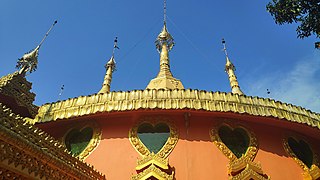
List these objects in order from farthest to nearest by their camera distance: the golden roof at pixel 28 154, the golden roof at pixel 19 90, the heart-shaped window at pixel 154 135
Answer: the golden roof at pixel 19 90, the heart-shaped window at pixel 154 135, the golden roof at pixel 28 154

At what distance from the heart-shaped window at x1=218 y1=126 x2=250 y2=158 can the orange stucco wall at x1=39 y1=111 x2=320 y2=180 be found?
10.2 inches

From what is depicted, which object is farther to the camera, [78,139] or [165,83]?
[165,83]

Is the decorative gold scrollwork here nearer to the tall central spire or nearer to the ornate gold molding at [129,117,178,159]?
the ornate gold molding at [129,117,178,159]

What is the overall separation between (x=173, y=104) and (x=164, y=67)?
9.92 metres

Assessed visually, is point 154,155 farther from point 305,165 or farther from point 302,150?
point 302,150

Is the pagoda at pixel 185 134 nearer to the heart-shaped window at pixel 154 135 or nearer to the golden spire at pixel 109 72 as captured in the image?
the heart-shaped window at pixel 154 135

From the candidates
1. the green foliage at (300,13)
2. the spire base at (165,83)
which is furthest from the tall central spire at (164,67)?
the green foliage at (300,13)

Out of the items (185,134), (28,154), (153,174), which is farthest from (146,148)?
(28,154)

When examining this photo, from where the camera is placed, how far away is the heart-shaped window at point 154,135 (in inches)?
308

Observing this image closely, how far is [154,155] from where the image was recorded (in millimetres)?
7406

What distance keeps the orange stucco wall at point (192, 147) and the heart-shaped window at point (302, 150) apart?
1.15ft

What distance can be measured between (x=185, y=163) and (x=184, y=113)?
139cm

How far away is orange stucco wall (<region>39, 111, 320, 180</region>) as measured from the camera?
744cm

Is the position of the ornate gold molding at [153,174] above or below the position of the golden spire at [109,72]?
below
